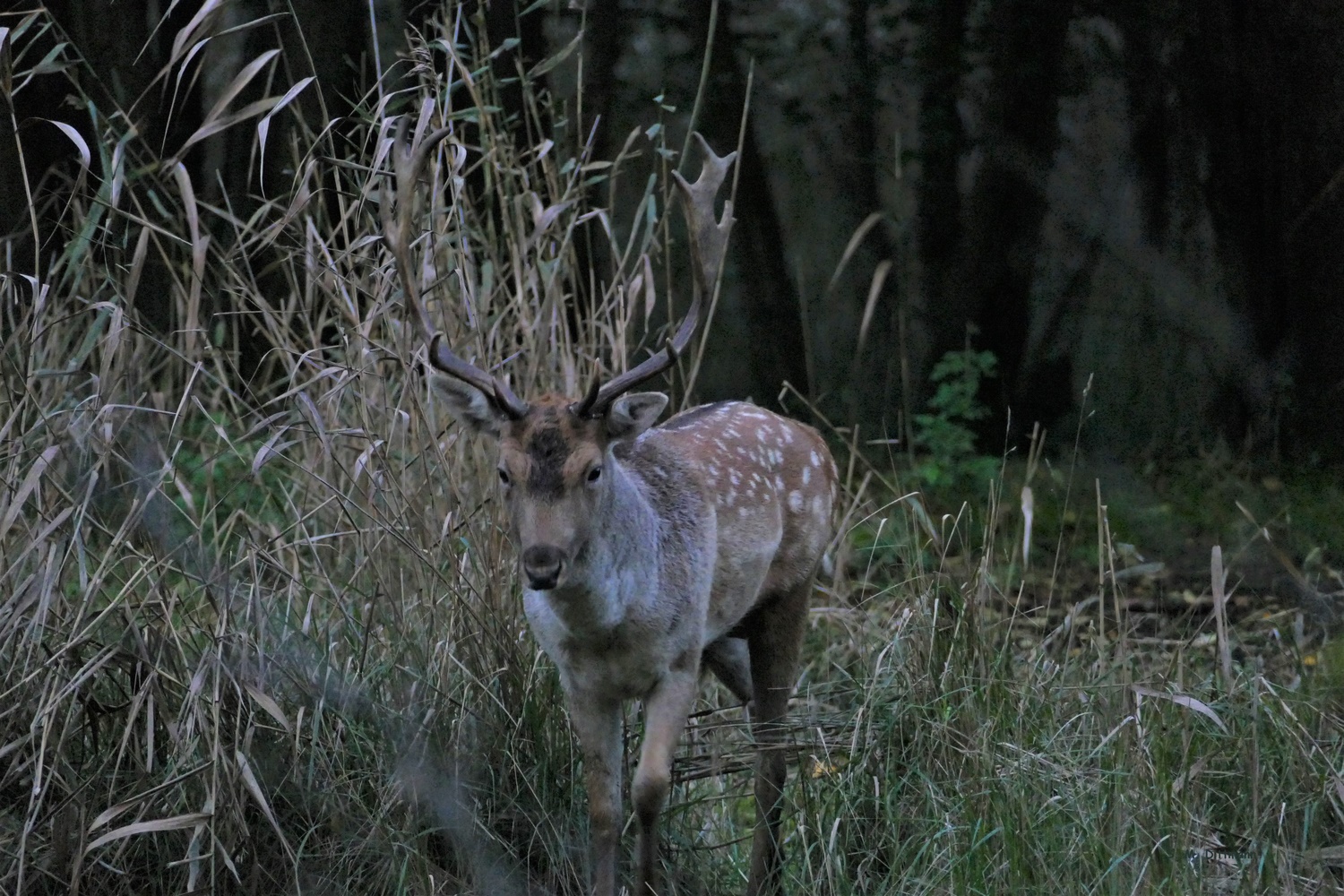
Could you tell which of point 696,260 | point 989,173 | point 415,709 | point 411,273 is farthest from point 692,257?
point 989,173

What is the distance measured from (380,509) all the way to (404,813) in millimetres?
891

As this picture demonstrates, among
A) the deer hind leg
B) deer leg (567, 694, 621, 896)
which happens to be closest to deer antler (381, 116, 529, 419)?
deer leg (567, 694, 621, 896)

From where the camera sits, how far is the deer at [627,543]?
3.68 meters

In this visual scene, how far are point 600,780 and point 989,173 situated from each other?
5111 mm

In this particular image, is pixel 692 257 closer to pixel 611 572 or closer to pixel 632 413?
pixel 632 413

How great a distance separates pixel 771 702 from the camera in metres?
4.55

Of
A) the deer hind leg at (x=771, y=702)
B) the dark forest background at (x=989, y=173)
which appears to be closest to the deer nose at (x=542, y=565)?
the deer hind leg at (x=771, y=702)

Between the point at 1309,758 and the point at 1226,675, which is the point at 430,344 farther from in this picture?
the point at 1309,758

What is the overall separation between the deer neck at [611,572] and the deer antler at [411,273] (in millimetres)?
325

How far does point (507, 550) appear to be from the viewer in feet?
14.3

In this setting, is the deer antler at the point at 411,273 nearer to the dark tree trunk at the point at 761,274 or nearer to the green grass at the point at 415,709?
the green grass at the point at 415,709

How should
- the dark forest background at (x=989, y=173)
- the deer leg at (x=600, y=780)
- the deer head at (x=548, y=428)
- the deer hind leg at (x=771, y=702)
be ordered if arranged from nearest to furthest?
the deer head at (x=548, y=428), the deer leg at (x=600, y=780), the deer hind leg at (x=771, y=702), the dark forest background at (x=989, y=173)

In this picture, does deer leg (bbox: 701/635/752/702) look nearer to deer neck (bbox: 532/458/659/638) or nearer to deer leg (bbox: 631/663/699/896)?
deer leg (bbox: 631/663/699/896)

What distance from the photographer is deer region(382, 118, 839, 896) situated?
368 centimetres
